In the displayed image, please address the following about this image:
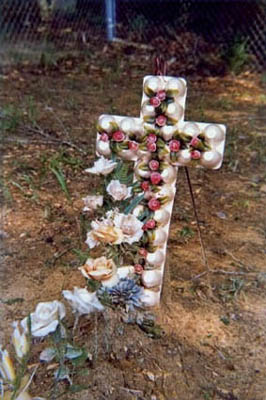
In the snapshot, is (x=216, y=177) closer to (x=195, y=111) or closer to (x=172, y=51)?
(x=195, y=111)

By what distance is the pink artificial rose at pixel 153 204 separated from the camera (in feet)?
4.38

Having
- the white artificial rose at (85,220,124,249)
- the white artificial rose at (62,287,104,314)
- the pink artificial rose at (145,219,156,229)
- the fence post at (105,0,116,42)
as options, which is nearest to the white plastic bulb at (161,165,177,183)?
the pink artificial rose at (145,219,156,229)

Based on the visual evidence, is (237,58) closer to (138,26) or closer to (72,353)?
(138,26)

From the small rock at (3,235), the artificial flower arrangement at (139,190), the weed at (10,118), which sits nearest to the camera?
the artificial flower arrangement at (139,190)

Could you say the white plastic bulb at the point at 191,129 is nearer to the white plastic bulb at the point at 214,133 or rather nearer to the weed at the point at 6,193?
the white plastic bulb at the point at 214,133

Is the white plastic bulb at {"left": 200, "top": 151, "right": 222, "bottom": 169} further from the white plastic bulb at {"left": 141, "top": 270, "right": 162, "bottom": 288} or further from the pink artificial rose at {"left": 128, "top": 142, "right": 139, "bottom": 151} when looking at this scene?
the white plastic bulb at {"left": 141, "top": 270, "right": 162, "bottom": 288}

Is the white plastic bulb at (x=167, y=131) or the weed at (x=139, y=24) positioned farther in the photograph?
the weed at (x=139, y=24)

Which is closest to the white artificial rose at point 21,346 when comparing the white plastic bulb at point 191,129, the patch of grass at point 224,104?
the white plastic bulb at point 191,129

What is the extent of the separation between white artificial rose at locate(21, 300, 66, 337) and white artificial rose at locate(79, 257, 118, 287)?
0.37 feet

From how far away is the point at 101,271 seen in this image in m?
1.15

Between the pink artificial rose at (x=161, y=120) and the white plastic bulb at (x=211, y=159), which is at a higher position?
the pink artificial rose at (x=161, y=120)

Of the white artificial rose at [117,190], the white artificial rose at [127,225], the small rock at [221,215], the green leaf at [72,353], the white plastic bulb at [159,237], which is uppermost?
the white artificial rose at [117,190]

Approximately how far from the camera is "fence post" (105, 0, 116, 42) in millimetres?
4577

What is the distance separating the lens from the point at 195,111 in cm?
331
